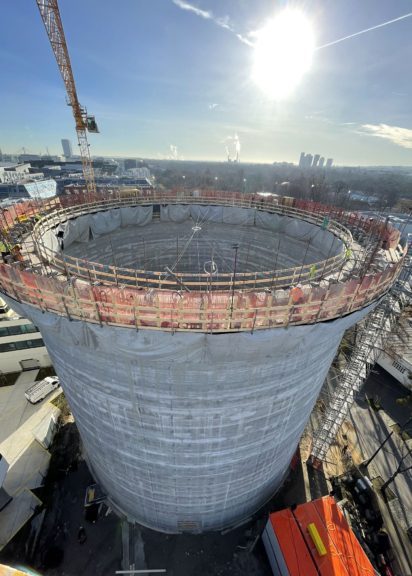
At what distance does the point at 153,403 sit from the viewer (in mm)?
9312

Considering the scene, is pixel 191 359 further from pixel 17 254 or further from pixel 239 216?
pixel 239 216

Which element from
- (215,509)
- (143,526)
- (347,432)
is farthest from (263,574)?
(347,432)

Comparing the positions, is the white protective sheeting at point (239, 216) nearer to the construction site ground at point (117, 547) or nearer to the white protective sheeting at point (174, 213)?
the white protective sheeting at point (174, 213)

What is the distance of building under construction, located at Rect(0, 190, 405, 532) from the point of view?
7.57 metres

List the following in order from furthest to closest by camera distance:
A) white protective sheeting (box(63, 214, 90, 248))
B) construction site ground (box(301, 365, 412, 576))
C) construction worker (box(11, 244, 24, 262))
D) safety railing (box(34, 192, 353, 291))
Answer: white protective sheeting (box(63, 214, 90, 248)) → construction site ground (box(301, 365, 412, 576)) → safety railing (box(34, 192, 353, 291)) → construction worker (box(11, 244, 24, 262))

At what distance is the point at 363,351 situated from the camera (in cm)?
1655

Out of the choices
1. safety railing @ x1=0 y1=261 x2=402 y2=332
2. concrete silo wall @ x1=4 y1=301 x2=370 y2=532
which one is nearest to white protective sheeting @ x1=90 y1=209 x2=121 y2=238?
concrete silo wall @ x1=4 y1=301 x2=370 y2=532

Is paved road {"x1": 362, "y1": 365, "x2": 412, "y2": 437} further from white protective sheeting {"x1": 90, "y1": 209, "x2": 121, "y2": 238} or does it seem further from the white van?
the white van

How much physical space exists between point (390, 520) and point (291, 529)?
26.8 feet

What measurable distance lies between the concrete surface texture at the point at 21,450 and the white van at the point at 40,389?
1.71ft

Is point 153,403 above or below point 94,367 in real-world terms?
below

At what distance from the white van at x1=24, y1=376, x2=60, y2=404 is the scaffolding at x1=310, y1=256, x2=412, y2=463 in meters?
22.2

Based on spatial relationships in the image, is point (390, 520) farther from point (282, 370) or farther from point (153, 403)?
point (153, 403)

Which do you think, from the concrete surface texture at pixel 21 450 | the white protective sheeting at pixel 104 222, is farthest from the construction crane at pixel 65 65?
the concrete surface texture at pixel 21 450
